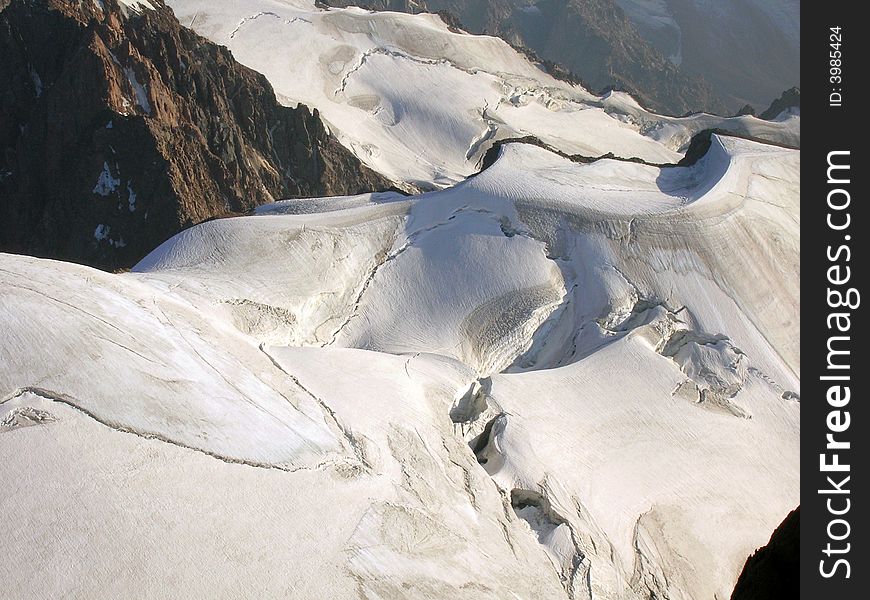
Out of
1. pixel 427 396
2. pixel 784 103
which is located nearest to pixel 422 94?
pixel 784 103

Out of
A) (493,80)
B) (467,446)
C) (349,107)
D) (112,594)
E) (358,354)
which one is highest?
(493,80)

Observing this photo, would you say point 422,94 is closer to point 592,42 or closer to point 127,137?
point 127,137

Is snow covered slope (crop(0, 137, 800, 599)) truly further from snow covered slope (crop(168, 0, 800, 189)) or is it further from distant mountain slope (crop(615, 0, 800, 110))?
distant mountain slope (crop(615, 0, 800, 110))

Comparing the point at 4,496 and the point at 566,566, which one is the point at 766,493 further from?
the point at 4,496

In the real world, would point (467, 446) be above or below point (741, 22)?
→ below

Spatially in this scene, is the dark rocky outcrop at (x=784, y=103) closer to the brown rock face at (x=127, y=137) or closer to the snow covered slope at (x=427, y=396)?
the brown rock face at (x=127, y=137)

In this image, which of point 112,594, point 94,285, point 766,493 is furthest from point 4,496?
point 766,493

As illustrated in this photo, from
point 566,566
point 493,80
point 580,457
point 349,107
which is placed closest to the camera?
point 566,566
